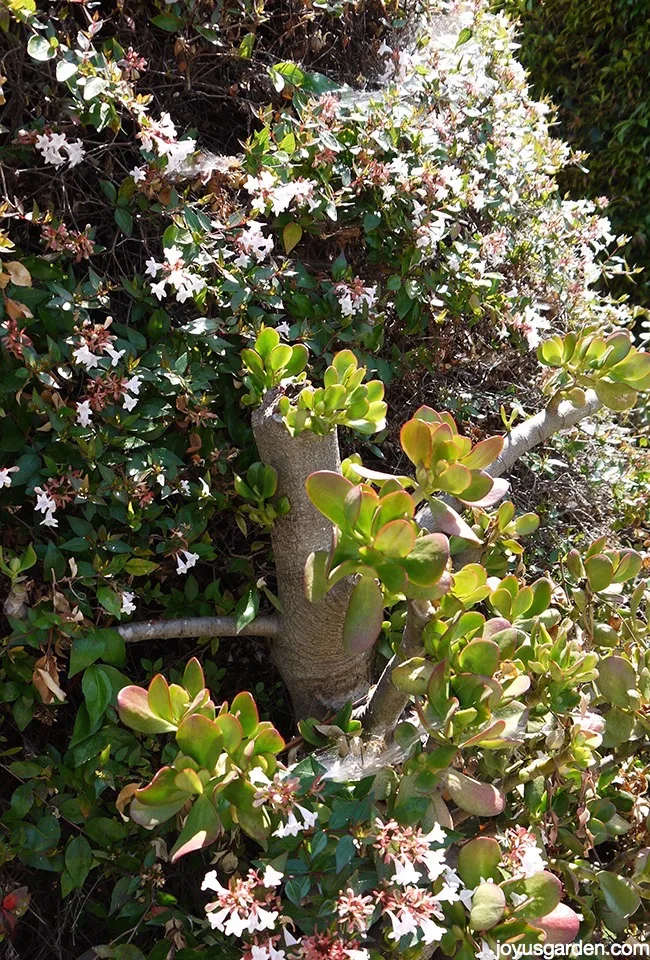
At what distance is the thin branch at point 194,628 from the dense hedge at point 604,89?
3.47 m

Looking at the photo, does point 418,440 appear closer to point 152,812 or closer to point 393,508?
point 393,508

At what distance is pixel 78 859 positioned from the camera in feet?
4.37

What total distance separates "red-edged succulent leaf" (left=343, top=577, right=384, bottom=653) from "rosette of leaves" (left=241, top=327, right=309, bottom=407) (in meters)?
0.45

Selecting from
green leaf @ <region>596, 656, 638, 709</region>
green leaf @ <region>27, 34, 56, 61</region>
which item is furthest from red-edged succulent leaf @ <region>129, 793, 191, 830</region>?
green leaf @ <region>27, 34, 56, 61</region>

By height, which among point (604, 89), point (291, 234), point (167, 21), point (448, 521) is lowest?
point (448, 521)

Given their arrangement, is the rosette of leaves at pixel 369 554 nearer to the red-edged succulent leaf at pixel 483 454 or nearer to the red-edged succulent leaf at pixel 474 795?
the red-edged succulent leaf at pixel 483 454

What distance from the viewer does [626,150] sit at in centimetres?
Answer: 423

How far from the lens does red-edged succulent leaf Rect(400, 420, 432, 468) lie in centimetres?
113

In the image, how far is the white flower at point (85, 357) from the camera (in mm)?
1308

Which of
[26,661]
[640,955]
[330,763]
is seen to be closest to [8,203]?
[26,661]

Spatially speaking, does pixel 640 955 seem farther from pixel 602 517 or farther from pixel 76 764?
pixel 602 517

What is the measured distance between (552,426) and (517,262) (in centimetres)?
67

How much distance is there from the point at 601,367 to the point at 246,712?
38.9 inches

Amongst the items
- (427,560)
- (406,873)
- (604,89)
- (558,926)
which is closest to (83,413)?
(427,560)
